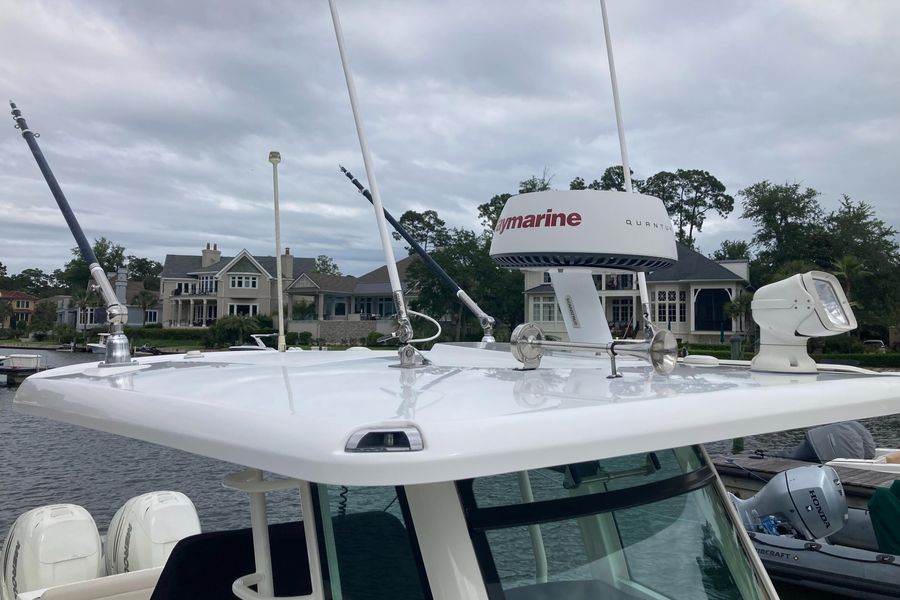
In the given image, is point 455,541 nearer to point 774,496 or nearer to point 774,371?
point 774,371

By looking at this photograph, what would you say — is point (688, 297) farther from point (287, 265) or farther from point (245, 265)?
point (245, 265)

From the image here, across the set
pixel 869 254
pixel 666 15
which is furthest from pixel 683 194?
pixel 666 15

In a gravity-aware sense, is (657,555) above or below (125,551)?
above

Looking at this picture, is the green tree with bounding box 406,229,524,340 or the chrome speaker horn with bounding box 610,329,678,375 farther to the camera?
the green tree with bounding box 406,229,524,340

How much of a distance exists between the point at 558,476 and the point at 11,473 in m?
16.6

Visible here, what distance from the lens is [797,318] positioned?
256 centimetres

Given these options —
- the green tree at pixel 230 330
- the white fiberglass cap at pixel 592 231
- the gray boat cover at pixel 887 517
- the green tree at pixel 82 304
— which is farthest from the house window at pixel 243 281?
the white fiberglass cap at pixel 592 231

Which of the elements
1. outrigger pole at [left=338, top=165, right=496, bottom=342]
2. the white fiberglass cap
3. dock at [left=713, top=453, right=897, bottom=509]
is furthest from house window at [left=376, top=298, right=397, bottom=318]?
the white fiberglass cap

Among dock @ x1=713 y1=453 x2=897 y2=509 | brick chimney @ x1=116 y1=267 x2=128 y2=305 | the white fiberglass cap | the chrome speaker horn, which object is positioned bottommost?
dock @ x1=713 y1=453 x2=897 y2=509

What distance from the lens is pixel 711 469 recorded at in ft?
7.20

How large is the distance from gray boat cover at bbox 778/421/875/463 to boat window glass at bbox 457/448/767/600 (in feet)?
30.6

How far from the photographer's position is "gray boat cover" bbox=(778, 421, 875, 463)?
10.4 m

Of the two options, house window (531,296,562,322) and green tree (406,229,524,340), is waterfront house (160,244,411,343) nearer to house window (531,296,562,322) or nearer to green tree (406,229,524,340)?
green tree (406,229,524,340)

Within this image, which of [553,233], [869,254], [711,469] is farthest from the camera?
[869,254]
